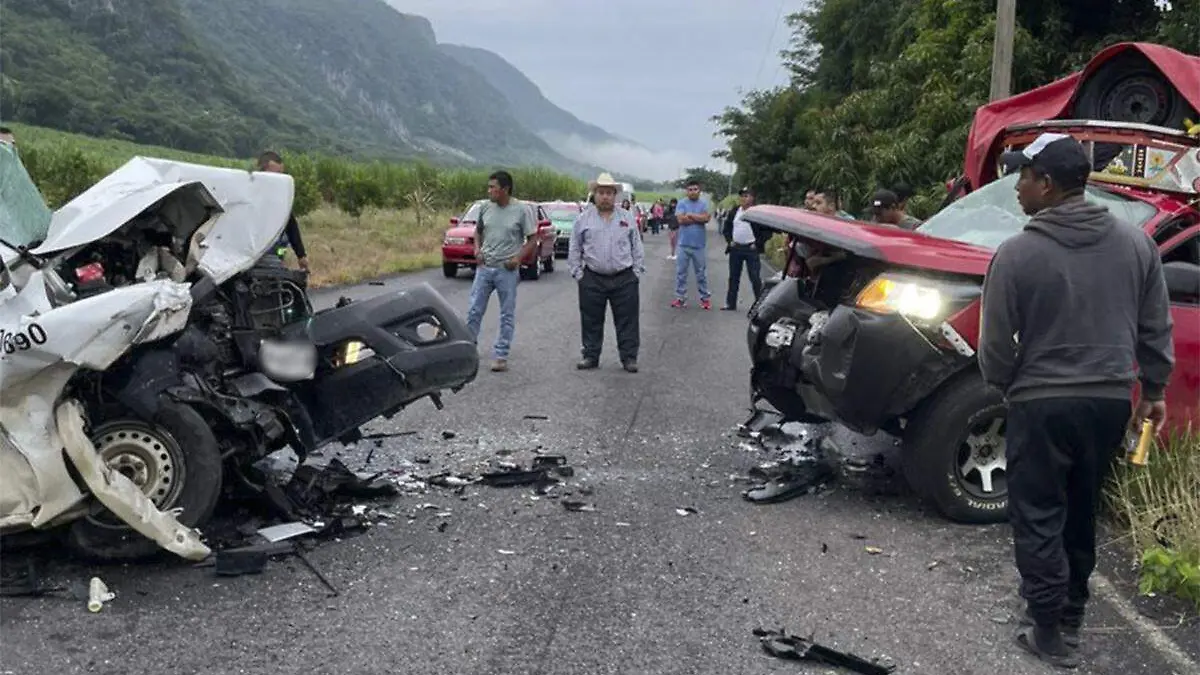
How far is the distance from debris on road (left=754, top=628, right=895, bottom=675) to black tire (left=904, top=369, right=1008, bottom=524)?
174 centimetres

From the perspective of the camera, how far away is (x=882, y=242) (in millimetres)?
5809

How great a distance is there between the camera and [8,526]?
440 centimetres

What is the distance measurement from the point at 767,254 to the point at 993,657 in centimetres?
2455


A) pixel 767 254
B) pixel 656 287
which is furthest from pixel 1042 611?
pixel 767 254

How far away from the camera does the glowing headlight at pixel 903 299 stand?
5.57 metres

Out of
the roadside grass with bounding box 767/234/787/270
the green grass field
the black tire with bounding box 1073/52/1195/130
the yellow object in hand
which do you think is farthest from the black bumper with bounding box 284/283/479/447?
the roadside grass with bounding box 767/234/787/270

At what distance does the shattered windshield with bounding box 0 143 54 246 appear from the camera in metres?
4.84

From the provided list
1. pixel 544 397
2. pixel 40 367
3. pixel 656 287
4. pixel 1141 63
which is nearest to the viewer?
pixel 40 367

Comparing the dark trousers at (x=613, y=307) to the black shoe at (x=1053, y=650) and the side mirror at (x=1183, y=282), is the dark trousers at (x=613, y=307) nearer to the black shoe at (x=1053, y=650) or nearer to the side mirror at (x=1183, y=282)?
the side mirror at (x=1183, y=282)

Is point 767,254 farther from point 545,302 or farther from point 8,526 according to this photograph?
point 8,526

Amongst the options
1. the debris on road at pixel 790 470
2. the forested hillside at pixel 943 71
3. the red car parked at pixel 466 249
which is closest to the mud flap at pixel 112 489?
the debris on road at pixel 790 470

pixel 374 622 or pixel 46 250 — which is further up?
pixel 46 250

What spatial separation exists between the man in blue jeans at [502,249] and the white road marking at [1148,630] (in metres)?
6.39

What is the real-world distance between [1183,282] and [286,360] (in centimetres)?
440
